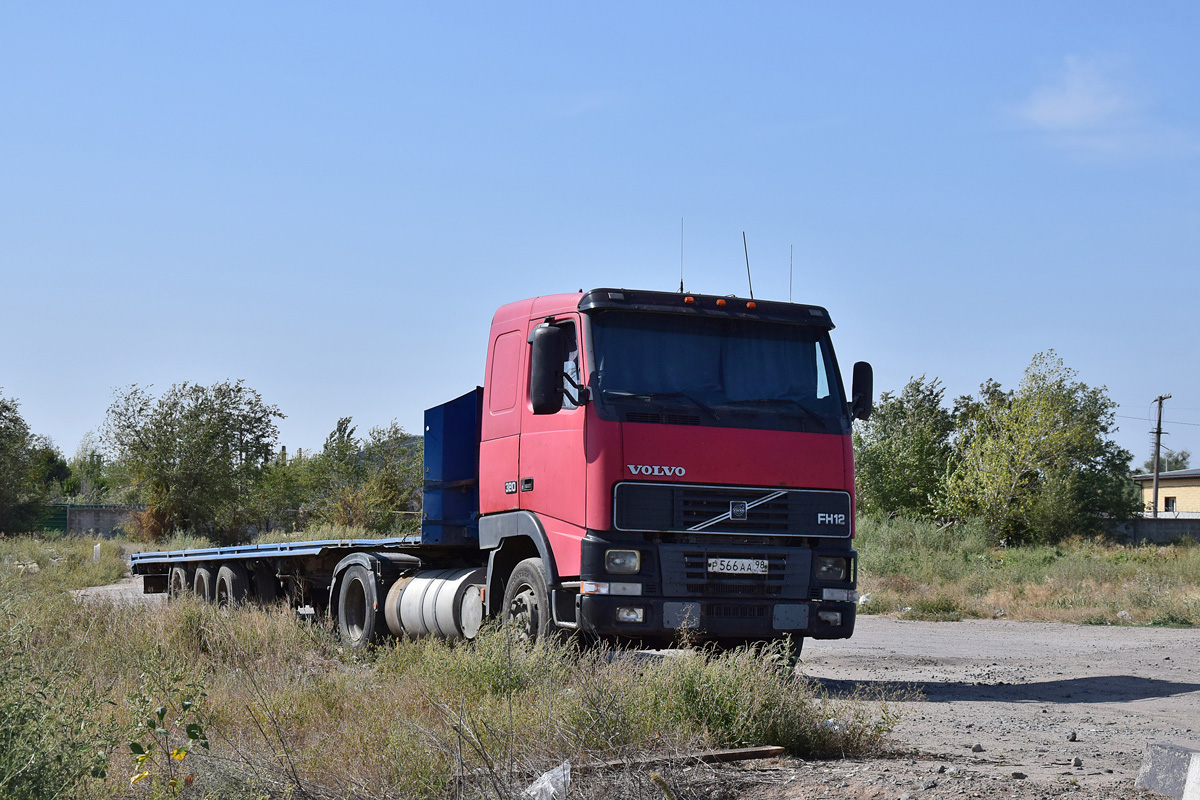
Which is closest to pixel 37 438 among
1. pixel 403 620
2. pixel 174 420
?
pixel 174 420

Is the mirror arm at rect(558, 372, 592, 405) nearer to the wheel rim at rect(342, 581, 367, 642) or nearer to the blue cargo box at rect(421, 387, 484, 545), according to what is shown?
the blue cargo box at rect(421, 387, 484, 545)

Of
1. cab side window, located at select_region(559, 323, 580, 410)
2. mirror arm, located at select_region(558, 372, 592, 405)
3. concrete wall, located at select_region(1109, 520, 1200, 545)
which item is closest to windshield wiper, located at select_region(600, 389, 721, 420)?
mirror arm, located at select_region(558, 372, 592, 405)

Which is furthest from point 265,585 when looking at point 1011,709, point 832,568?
point 1011,709

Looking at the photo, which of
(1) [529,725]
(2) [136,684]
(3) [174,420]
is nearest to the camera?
(1) [529,725]

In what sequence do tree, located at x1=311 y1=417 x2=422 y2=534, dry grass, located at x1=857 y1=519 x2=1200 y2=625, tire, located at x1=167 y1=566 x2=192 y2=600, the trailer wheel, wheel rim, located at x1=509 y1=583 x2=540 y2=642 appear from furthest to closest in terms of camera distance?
tree, located at x1=311 y1=417 x2=422 y2=534
dry grass, located at x1=857 y1=519 x2=1200 y2=625
tire, located at x1=167 y1=566 x2=192 y2=600
the trailer wheel
wheel rim, located at x1=509 y1=583 x2=540 y2=642

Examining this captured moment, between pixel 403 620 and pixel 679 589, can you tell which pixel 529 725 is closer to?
pixel 679 589

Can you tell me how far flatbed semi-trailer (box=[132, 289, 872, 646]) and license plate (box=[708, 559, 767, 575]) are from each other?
12 mm

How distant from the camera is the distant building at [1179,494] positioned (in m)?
74.6

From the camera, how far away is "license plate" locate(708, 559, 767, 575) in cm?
923

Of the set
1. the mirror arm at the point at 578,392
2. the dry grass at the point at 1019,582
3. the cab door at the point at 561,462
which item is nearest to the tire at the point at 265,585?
the cab door at the point at 561,462

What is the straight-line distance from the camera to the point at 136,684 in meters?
7.98

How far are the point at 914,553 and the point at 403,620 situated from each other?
2055 cm

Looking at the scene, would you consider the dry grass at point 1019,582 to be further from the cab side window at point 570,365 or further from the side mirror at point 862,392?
the cab side window at point 570,365

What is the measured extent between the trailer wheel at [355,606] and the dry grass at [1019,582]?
38.4ft
